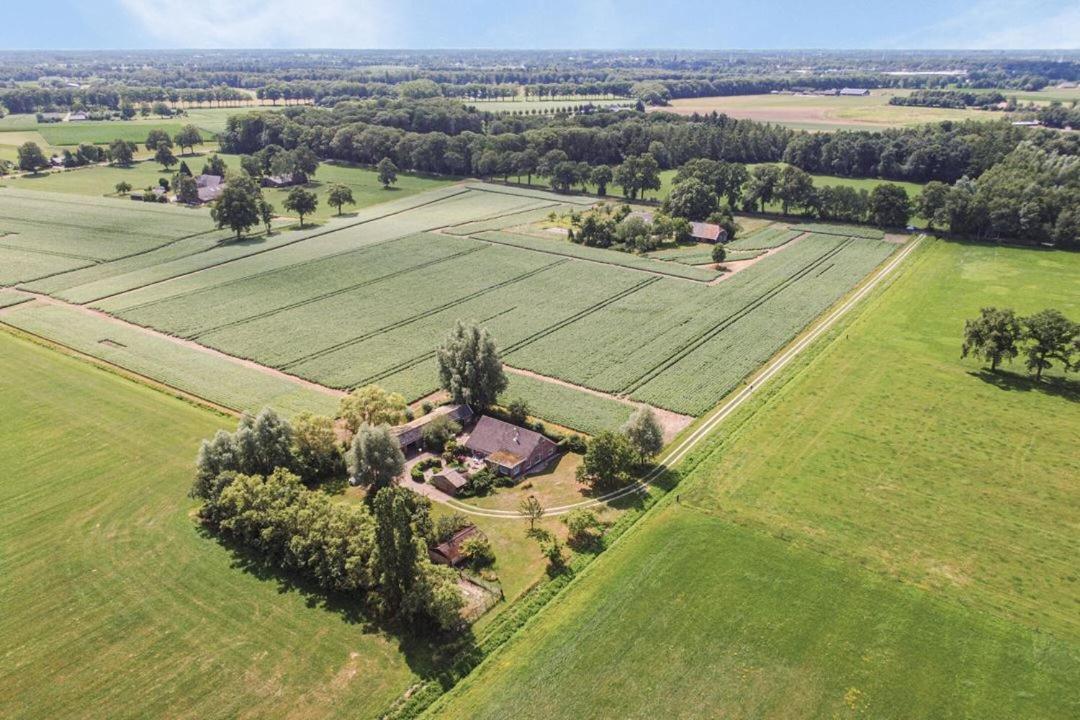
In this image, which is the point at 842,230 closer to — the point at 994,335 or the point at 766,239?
the point at 766,239

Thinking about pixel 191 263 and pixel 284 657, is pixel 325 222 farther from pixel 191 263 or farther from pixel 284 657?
pixel 284 657

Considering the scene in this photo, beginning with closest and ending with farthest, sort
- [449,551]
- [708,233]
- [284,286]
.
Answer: [449,551] < [284,286] < [708,233]

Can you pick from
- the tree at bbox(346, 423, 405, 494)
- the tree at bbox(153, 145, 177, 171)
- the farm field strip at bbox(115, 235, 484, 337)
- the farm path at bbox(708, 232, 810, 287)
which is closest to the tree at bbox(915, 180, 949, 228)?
the farm path at bbox(708, 232, 810, 287)

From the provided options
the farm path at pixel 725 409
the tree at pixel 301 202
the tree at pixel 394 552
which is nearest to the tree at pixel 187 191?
the tree at pixel 301 202

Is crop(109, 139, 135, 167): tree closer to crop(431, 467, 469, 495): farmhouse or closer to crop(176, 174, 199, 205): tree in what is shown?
crop(176, 174, 199, 205): tree

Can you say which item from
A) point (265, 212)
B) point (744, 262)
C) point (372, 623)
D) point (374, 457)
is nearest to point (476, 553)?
point (372, 623)

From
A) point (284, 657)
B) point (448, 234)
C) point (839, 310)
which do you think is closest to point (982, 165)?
point (839, 310)
